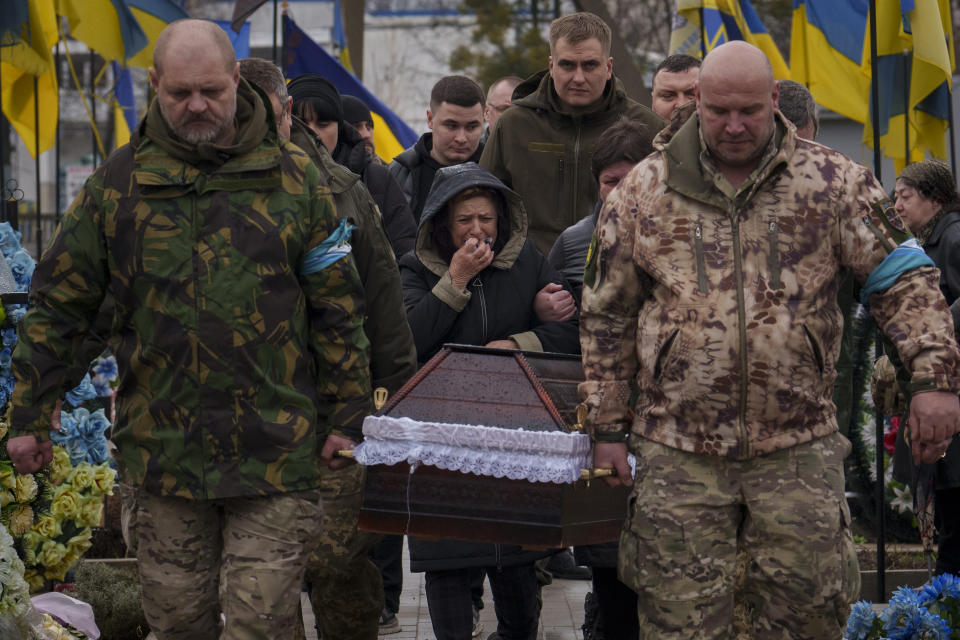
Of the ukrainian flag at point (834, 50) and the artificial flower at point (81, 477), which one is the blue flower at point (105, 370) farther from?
the ukrainian flag at point (834, 50)

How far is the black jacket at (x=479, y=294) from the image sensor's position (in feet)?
18.6

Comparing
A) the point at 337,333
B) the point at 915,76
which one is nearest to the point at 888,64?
the point at 915,76

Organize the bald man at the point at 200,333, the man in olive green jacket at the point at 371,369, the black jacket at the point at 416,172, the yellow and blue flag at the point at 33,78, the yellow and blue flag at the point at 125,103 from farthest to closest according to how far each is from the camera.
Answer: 1. the yellow and blue flag at the point at 125,103
2. the yellow and blue flag at the point at 33,78
3. the black jacket at the point at 416,172
4. the man in olive green jacket at the point at 371,369
5. the bald man at the point at 200,333

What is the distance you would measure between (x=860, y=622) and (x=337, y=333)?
2184mm

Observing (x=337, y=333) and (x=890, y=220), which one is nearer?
(x=890, y=220)

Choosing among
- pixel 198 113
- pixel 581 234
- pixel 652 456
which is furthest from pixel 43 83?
pixel 652 456

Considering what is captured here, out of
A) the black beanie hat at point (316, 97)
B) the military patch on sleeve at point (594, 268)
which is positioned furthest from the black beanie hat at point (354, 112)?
the military patch on sleeve at point (594, 268)

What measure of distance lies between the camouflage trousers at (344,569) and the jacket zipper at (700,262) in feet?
5.29

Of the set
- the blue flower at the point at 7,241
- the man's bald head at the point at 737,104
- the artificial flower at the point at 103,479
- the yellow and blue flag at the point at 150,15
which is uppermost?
the yellow and blue flag at the point at 150,15

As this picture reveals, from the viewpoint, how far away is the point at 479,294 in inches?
226

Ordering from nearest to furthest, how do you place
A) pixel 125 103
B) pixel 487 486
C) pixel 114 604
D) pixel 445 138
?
pixel 487 486
pixel 114 604
pixel 445 138
pixel 125 103

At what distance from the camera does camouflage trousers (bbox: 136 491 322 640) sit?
14.7ft

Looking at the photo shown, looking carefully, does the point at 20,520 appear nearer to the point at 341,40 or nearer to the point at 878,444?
the point at 878,444

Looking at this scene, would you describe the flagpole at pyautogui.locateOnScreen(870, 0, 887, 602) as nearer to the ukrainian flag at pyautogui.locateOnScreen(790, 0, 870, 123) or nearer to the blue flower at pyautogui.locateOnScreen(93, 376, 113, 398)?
the ukrainian flag at pyautogui.locateOnScreen(790, 0, 870, 123)
